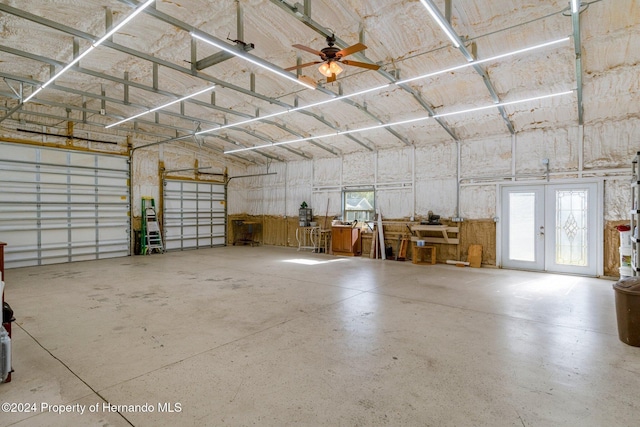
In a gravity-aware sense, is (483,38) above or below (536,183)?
above

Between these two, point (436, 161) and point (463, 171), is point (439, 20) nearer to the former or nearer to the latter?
point (463, 171)

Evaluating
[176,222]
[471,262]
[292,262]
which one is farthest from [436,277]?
[176,222]

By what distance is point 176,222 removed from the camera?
11000 millimetres

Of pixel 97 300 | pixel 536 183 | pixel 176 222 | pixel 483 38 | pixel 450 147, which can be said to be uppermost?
pixel 483 38

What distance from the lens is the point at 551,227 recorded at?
6.93m

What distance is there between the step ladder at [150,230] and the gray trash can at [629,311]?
10552 millimetres

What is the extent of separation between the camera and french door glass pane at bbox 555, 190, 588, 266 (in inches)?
260

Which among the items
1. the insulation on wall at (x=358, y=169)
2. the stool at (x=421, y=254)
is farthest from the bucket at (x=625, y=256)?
the insulation on wall at (x=358, y=169)

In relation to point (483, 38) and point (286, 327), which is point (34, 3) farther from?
point (483, 38)

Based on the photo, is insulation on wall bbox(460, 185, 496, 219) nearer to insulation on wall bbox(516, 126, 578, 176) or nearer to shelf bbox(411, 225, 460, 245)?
shelf bbox(411, 225, 460, 245)

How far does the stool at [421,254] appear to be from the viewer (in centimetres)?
817

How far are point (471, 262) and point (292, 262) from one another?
4.40 meters

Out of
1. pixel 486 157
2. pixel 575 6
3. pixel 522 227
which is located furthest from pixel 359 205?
pixel 575 6

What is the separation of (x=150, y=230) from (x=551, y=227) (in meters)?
10.7
